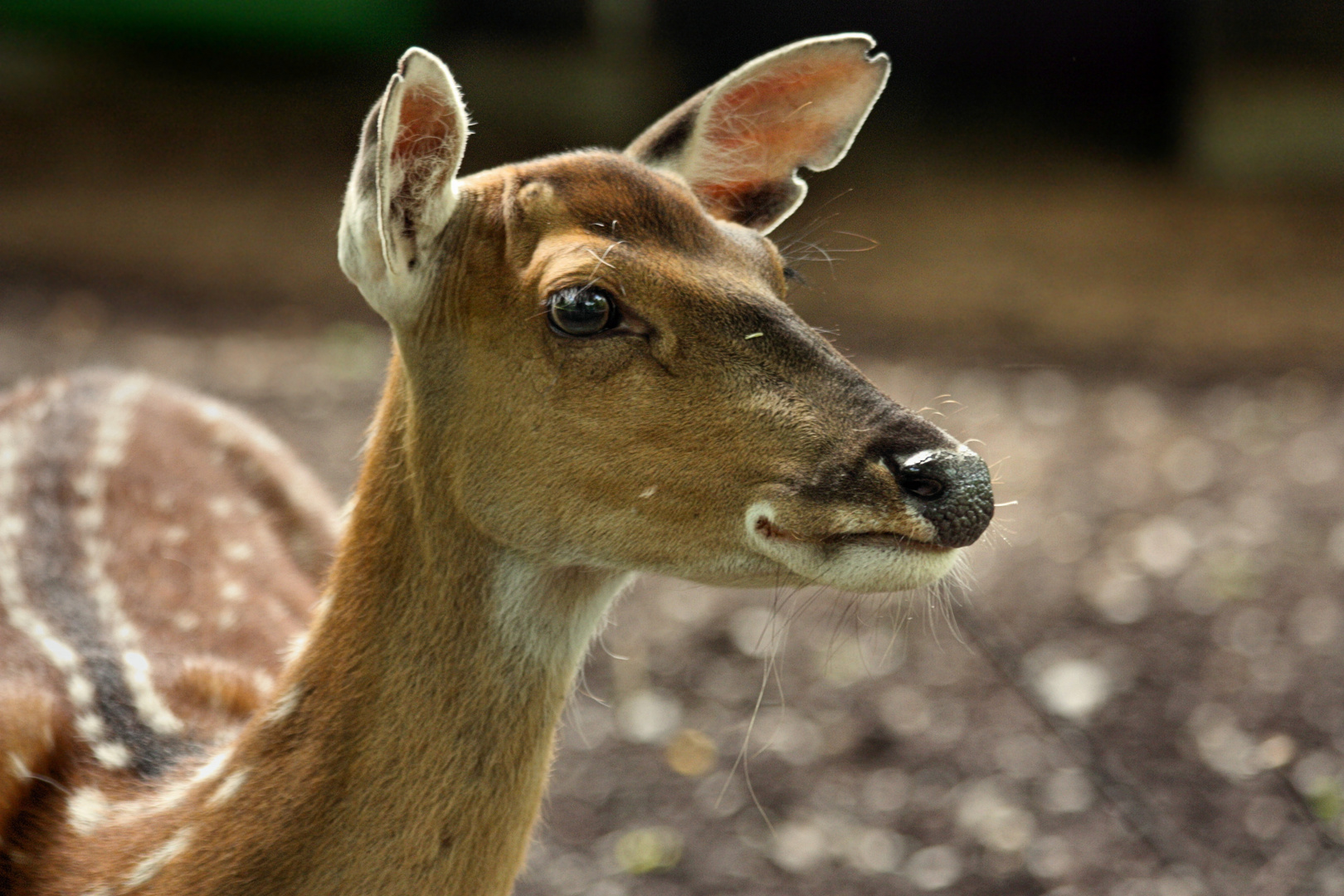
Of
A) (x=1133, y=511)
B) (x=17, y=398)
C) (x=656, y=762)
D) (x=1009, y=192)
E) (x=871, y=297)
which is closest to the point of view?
(x=17, y=398)

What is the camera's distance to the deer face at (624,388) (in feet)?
6.91

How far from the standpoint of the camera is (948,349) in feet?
29.8

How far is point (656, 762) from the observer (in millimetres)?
4531

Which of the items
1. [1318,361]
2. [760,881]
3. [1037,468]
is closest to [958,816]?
[760,881]

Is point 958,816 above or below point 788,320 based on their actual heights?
below

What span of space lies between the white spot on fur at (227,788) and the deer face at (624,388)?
602 millimetres

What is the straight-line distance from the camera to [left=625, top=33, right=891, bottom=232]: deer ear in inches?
111

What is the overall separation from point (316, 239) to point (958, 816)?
27.0 feet

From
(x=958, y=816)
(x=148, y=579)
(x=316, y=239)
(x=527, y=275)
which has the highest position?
(x=527, y=275)

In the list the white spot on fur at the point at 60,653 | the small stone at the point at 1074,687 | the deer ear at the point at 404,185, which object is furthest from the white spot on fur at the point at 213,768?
the small stone at the point at 1074,687

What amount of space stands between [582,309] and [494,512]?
14.6 inches

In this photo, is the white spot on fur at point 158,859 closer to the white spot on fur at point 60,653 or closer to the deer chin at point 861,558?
the white spot on fur at point 60,653

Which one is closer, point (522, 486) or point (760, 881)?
point (522, 486)

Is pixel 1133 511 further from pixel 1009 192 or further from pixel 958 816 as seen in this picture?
pixel 1009 192
